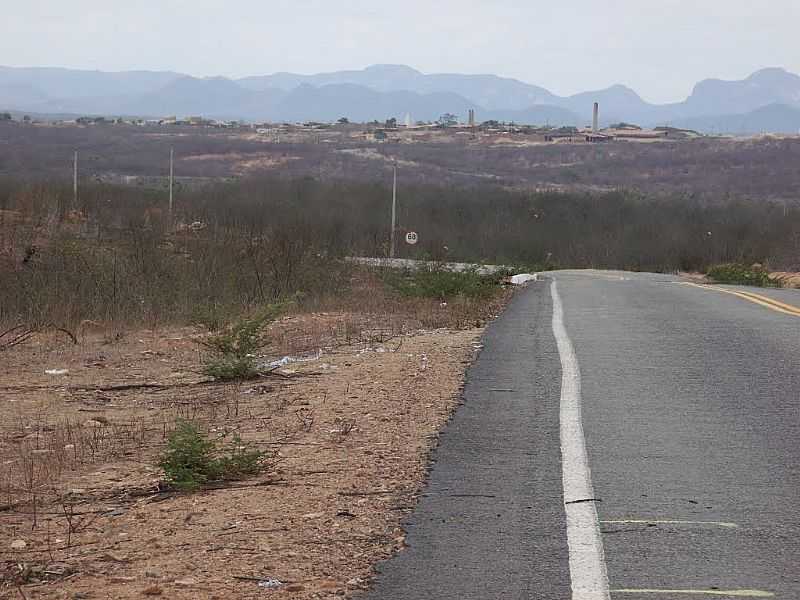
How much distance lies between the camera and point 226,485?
7.02 m

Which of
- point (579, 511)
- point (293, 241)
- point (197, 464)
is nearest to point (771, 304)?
point (293, 241)

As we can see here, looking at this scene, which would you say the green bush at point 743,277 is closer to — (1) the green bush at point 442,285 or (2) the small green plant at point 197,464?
(1) the green bush at point 442,285

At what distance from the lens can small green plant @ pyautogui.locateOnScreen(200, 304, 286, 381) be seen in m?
12.3

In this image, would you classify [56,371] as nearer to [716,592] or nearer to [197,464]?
[197,464]

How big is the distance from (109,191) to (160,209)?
257 inches

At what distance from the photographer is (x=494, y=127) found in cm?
15900

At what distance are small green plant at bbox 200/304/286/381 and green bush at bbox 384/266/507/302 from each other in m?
9.84

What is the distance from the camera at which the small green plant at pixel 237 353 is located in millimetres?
12320

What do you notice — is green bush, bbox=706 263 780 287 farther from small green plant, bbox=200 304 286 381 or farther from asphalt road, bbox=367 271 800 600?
small green plant, bbox=200 304 286 381

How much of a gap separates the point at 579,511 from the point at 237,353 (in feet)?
24.1

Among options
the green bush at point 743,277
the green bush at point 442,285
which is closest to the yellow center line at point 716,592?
the green bush at point 442,285

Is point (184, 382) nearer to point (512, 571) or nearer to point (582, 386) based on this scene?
point (582, 386)

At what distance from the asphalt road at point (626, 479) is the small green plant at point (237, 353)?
2481 millimetres

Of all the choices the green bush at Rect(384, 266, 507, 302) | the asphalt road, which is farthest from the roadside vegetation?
the asphalt road
